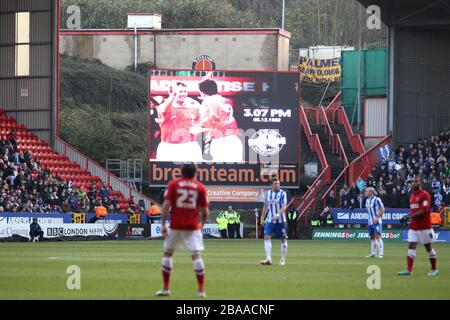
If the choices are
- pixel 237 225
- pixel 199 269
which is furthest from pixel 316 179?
pixel 199 269

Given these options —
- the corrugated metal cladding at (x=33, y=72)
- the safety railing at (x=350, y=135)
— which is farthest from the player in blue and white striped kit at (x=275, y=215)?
the safety railing at (x=350, y=135)

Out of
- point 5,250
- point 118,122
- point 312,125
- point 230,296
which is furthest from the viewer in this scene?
point 118,122

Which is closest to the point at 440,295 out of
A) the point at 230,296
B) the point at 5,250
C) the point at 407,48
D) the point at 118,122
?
the point at 230,296

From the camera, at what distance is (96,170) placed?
59.9m

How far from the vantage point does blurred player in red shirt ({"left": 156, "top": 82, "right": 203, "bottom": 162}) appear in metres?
54.1

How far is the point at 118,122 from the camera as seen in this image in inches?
2840

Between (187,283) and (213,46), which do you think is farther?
(213,46)

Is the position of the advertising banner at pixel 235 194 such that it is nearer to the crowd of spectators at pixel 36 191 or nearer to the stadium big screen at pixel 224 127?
the stadium big screen at pixel 224 127

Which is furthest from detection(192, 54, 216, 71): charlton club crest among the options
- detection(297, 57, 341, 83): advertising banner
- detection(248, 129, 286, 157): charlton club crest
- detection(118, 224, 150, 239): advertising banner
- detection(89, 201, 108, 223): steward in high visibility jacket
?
detection(89, 201, 108, 223): steward in high visibility jacket

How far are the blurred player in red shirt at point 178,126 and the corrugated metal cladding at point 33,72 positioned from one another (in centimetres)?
808

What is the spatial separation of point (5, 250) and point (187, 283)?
1506cm

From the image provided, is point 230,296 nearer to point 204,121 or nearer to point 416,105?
point 204,121

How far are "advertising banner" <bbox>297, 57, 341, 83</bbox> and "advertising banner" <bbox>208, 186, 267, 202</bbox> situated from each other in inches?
1049

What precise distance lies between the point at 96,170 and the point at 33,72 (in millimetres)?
5893
